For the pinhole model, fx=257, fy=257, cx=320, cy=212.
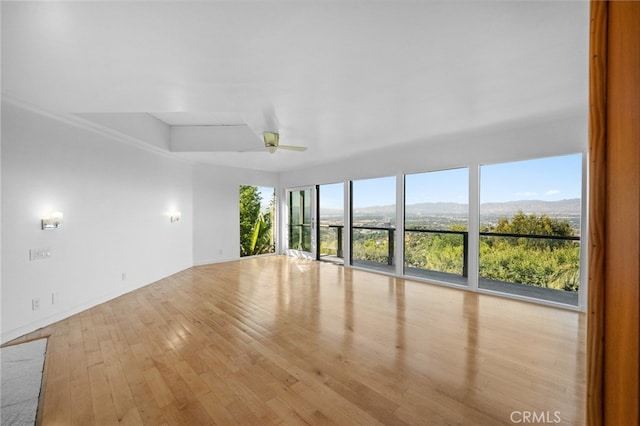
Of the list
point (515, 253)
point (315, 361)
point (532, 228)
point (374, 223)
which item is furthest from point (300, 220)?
point (315, 361)

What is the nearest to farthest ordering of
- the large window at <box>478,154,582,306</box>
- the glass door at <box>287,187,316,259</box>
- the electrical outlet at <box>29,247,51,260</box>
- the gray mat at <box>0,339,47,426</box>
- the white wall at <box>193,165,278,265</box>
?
the gray mat at <box>0,339,47,426</box>, the electrical outlet at <box>29,247,51,260</box>, the large window at <box>478,154,582,306</box>, the white wall at <box>193,165,278,265</box>, the glass door at <box>287,187,316,259</box>

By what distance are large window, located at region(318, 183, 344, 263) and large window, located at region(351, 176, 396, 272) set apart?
0.50 m

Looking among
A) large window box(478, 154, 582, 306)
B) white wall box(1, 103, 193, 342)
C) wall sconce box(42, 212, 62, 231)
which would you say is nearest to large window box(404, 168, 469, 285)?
large window box(478, 154, 582, 306)

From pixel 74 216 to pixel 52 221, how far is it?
1.15 ft

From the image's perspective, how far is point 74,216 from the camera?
12.1 feet

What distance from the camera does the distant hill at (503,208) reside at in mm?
3804

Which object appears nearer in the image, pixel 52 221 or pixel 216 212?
pixel 52 221

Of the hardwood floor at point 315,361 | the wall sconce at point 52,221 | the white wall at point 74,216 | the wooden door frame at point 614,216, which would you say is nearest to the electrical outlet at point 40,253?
the white wall at point 74,216

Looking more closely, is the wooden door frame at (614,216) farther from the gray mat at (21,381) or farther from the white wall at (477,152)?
the white wall at (477,152)

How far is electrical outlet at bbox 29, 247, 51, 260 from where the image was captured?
3.13 m

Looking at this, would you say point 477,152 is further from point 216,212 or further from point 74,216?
point 74,216

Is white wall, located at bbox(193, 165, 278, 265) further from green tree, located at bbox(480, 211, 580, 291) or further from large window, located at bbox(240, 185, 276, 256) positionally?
green tree, located at bbox(480, 211, 580, 291)

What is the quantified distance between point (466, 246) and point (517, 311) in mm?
1415

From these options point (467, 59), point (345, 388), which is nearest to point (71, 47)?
point (467, 59)
